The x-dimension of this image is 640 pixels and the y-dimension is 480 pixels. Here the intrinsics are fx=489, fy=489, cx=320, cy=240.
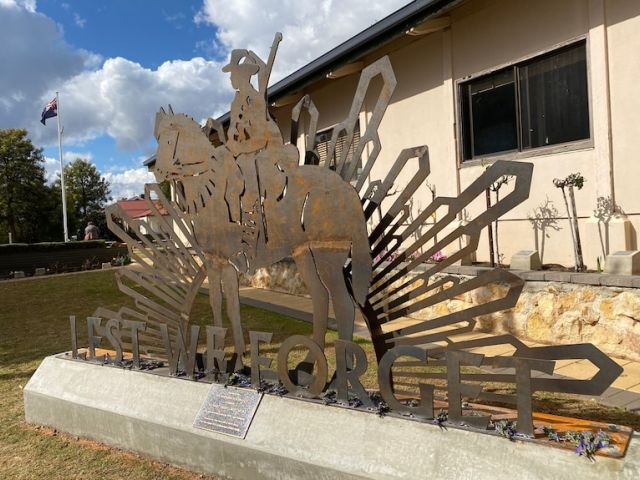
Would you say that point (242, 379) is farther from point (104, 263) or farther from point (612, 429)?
point (104, 263)

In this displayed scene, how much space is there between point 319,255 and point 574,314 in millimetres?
3881

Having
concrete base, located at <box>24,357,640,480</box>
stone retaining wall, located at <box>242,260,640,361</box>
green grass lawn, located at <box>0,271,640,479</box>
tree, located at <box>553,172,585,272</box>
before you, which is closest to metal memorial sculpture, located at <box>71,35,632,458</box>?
concrete base, located at <box>24,357,640,480</box>

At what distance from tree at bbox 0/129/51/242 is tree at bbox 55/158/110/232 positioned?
16.5 meters

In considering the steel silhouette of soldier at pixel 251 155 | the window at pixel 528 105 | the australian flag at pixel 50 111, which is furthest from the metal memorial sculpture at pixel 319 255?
the australian flag at pixel 50 111

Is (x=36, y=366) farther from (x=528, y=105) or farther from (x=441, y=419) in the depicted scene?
(x=528, y=105)

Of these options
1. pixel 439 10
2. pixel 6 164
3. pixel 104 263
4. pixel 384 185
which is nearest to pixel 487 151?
pixel 439 10

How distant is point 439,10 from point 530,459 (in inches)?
266

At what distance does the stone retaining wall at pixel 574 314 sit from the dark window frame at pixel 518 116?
2085 mm

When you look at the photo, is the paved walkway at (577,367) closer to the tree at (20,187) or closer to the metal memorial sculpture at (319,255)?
the metal memorial sculpture at (319,255)

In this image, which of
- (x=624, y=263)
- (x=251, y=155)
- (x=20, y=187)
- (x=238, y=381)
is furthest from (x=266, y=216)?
(x=20, y=187)

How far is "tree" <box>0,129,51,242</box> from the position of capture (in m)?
33.5

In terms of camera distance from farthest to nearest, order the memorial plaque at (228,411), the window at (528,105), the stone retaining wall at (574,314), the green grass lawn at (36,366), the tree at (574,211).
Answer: the window at (528,105)
the tree at (574,211)
the stone retaining wall at (574,314)
the green grass lawn at (36,366)
the memorial plaque at (228,411)

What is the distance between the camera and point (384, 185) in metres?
3.38

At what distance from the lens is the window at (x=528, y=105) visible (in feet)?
23.1
